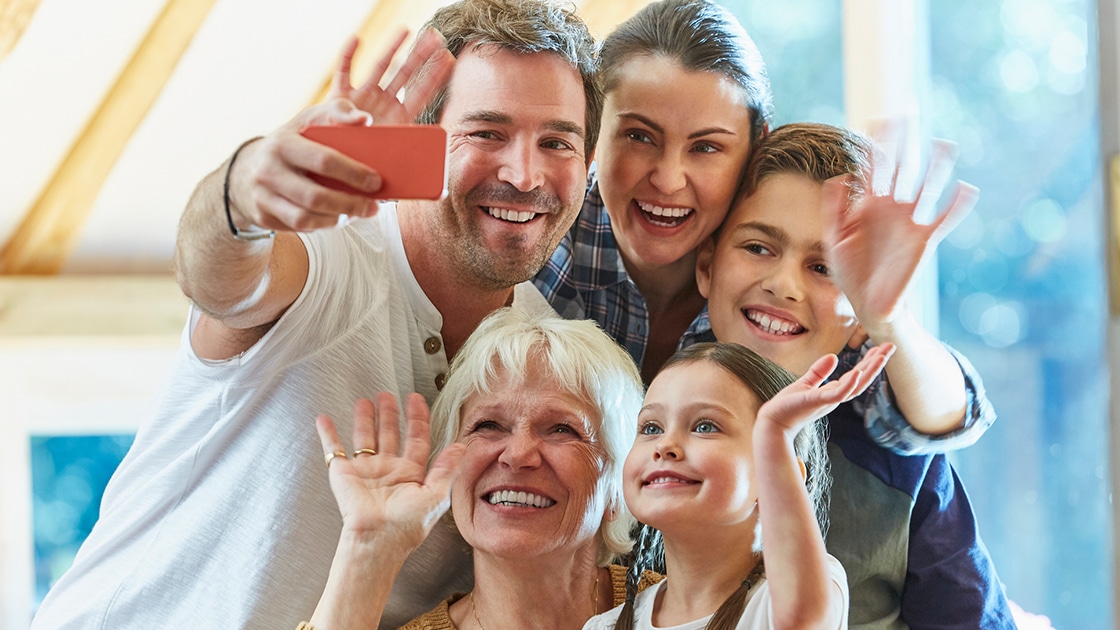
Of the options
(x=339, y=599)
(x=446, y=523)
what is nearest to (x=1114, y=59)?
(x=446, y=523)

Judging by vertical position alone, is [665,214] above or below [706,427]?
above

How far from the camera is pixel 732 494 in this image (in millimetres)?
1253

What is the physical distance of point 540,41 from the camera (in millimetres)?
1555

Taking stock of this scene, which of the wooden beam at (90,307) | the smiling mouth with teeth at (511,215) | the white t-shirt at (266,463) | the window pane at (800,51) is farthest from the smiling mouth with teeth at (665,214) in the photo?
the wooden beam at (90,307)

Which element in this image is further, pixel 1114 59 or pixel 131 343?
pixel 131 343

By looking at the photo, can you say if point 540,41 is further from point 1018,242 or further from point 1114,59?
point 1018,242

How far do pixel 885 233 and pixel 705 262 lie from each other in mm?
380

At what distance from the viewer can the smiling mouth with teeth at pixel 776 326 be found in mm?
1527

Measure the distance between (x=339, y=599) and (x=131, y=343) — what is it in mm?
2636

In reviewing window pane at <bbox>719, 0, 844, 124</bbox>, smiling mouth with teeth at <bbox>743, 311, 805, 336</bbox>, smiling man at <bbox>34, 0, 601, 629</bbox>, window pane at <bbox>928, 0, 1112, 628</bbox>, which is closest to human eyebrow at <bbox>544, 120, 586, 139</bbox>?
smiling man at <bbox>34, 0, 601, 629</bbox>

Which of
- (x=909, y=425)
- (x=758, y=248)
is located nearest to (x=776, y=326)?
(x=758, y=248)

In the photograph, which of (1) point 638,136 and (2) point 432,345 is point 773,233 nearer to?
(1) point 638,136

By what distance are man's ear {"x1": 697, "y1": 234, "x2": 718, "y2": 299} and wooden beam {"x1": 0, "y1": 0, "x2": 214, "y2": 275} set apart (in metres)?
1.90

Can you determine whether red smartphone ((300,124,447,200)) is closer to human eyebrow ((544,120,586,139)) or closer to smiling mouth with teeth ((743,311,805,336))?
human eyebrow ((544,120,586,139))
